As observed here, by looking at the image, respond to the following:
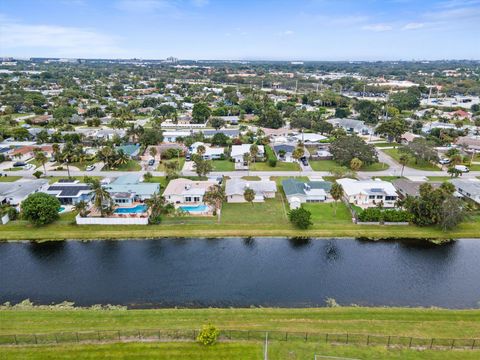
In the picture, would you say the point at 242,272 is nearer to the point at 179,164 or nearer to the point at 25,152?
the point at 179,164

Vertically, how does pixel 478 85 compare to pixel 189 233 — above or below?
above

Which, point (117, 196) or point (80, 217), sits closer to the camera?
point (80, 217)

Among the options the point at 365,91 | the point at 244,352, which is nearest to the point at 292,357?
the point at 244,352

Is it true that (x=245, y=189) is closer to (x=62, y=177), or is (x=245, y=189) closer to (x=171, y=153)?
(x=171, y=153)

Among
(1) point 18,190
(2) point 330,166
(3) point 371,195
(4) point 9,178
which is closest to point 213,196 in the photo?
(3) point 371,195

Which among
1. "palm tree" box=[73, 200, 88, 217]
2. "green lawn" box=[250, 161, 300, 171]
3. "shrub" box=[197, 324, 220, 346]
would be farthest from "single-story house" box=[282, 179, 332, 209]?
"palm tree" box=[73, 200, 88, 217]

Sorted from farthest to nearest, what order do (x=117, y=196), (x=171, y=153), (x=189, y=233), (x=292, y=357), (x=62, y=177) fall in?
(x=171, y=153)
(x=62, y=177)
(x=117, y=196)
(x=189, y=233)
(x=292, y=357)
